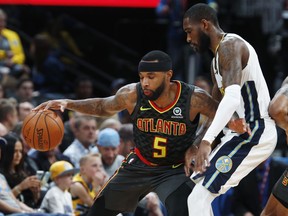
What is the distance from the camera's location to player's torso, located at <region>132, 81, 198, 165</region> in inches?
299

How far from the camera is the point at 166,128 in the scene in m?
7.59

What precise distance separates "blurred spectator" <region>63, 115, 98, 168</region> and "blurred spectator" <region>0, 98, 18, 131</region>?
2.59 feet

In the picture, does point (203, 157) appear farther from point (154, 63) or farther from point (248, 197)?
point (248, 197)

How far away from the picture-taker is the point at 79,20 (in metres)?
16.4

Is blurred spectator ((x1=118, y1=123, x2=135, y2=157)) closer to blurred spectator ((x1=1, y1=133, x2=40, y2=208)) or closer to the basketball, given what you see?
blurred spectator ((x1=1, y1=133, x2=40, y2=208))

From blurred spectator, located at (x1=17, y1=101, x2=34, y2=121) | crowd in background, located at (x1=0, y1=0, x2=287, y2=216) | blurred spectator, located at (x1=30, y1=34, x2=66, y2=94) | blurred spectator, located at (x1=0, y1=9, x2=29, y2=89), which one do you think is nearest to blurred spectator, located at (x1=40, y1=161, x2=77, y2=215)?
crowd in background, located at (x1=0, y1=0, x2=287, y2=216)


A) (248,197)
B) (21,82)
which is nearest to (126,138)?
(248,197)

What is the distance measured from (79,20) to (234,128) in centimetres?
952

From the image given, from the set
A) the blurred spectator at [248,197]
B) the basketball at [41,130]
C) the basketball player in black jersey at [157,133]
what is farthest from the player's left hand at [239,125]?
the blurred spectator at [248,197]

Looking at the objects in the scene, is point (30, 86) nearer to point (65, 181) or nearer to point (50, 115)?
point (65, 181)

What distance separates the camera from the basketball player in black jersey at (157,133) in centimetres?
748

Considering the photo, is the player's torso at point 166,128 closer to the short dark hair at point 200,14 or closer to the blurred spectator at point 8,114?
the short dark hair at point 200,14

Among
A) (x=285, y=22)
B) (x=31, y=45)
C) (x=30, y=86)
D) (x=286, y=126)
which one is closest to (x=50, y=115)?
Result: (x=286, y=126)

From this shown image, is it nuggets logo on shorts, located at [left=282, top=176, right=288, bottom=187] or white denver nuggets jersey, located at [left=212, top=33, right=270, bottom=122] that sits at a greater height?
white denver nuggets jersey, located at [left=212, top=33, right=270, bottom=122]
